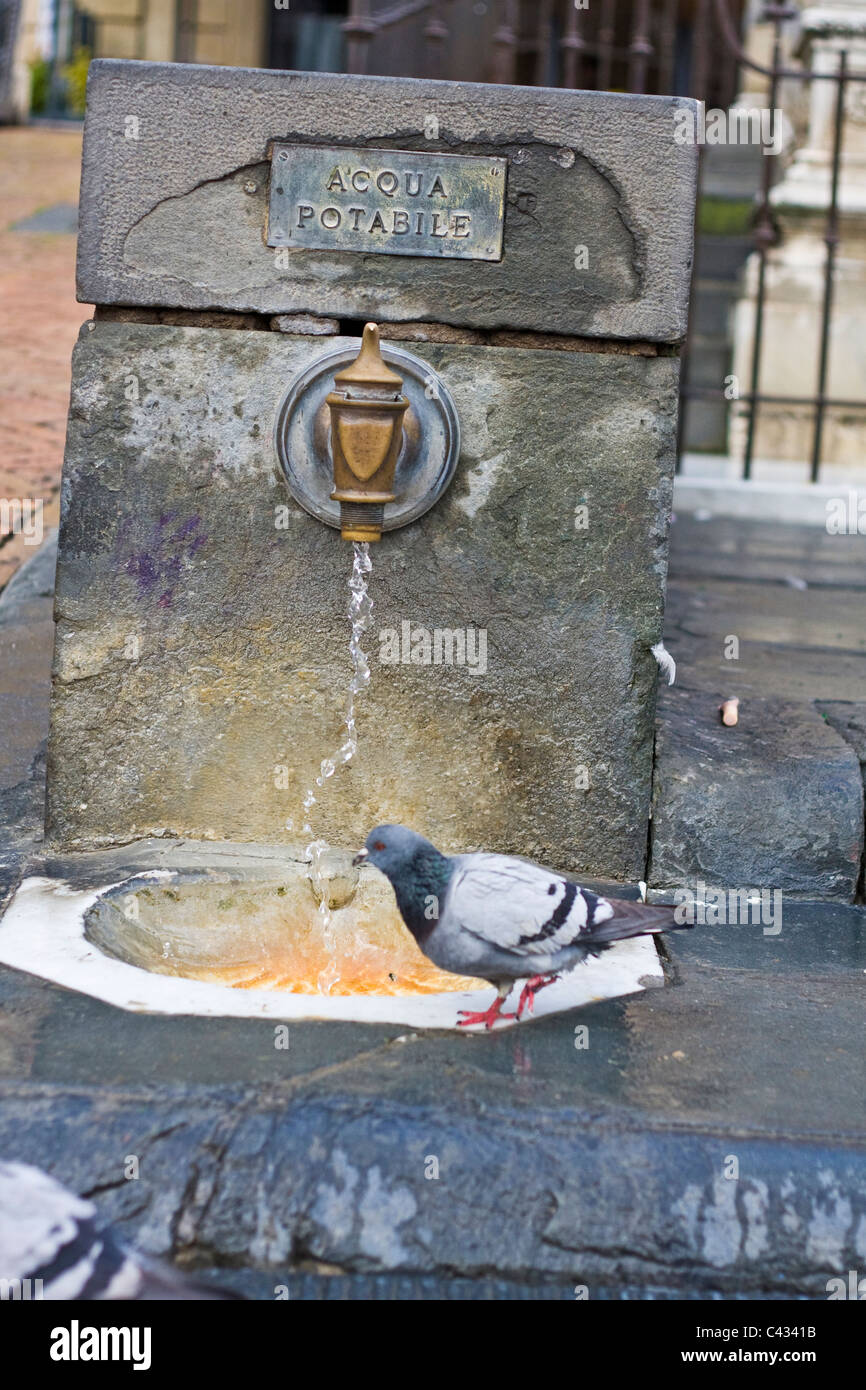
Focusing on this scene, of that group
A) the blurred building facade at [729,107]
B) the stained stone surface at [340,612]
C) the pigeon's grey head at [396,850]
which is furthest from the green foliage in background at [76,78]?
the pigeon's grey head at [396,850]

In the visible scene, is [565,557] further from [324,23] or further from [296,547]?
[324,23]

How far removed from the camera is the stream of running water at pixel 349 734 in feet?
10.2

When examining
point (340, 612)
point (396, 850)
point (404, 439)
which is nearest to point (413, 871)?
point (396, 850)

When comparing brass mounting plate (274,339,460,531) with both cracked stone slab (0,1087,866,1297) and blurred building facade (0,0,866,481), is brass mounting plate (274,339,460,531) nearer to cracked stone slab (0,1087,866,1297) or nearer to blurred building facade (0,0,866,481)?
cracked stone slab (0,1087,866,1297)

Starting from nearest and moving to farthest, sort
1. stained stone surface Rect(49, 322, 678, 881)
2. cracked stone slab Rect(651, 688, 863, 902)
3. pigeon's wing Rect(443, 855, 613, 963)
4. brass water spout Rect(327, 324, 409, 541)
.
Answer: pigeon's wing Rect(443, 855, 613, 963) → brass water spout Rect(327, 324, 409, 541) → stained stone surface Rect(49, 322, 678, 881) → cracked stone slab Rect(651, 688, 863, 902)

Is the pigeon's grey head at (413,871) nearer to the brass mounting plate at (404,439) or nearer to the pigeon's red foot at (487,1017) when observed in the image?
the pigeon's red foot at (487,1017)

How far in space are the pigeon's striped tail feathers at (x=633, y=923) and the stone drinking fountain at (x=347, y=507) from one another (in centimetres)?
25

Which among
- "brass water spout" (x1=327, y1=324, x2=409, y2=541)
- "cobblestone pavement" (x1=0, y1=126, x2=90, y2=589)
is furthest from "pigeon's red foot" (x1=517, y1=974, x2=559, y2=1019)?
"cobblestone pavement" (x1=0, y1=126, x2=90, y2=589)

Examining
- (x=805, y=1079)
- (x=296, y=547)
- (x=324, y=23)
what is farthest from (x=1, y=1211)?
(x=324, y=23)

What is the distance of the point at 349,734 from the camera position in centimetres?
322

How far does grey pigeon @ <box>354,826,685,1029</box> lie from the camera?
249 centimetres

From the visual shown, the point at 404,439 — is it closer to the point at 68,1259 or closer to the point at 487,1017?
the point at 487,1017

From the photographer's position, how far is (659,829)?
127 inches

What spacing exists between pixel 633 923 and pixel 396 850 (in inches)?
17.6
